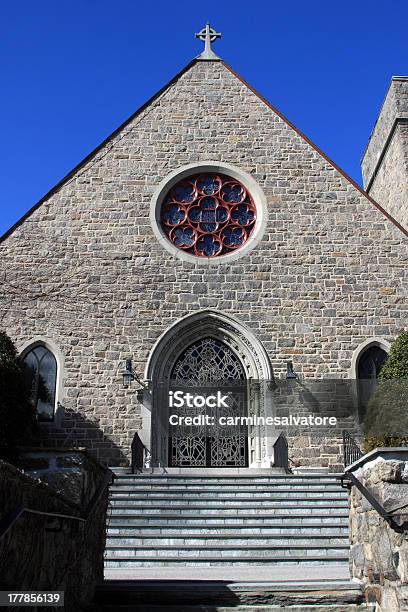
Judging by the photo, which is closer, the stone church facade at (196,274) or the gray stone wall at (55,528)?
the gray stone wall at (55,528)

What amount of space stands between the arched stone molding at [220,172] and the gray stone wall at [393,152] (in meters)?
3.80

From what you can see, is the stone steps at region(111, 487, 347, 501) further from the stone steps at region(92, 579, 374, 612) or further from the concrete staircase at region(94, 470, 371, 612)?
the stone steps at region(92, 579, 374, 612)

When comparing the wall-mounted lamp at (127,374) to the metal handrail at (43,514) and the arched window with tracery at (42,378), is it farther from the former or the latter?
the metal handrail at (43,514)

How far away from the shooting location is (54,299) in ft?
46.2

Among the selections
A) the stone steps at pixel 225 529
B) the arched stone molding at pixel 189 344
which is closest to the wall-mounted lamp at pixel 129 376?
the arched stone molding at pixel 189 344

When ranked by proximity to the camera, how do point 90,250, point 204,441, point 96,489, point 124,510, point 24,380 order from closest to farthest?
point 96,489 → point 124,510 → point 24,380 → point 204,441 → point 90,250

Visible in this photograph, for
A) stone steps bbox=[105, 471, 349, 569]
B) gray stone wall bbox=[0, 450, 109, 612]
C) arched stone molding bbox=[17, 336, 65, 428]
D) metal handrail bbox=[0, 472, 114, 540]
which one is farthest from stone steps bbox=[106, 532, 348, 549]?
arched stone molding bbox=[17, 336, 65, 428]

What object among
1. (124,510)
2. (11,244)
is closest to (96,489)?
(124,510)

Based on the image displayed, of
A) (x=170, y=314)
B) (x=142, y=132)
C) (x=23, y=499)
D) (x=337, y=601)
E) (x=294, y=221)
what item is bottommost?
(x=337, y=601)

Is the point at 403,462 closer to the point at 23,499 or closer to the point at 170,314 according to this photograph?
the point at 23,499

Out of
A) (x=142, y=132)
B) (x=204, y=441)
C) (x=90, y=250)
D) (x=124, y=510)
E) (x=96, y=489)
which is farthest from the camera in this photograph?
(x=142, y=132)

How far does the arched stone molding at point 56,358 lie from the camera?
1332 centimetres

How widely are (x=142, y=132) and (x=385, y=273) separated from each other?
6.41m

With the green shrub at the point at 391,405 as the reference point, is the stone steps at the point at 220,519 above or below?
below
